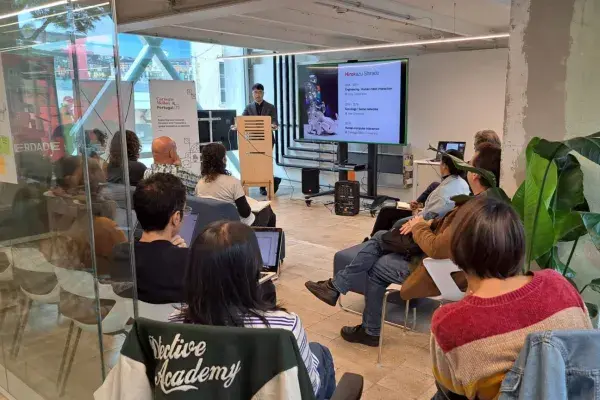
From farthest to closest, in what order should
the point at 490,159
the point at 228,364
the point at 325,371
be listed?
the point at 490,159
the point at 325,371
the point at 228,364

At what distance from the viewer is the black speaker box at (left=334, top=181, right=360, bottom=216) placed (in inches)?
287

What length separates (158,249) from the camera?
1999 mm

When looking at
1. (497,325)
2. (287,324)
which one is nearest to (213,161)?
(287,324)

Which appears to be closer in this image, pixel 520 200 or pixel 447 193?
pixel 520 200

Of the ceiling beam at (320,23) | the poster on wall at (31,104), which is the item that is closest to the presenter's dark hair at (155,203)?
the poster on wall at (31,104)

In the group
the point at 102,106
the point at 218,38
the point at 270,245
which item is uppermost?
the point at 218,38

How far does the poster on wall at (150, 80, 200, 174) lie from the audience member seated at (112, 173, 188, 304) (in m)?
5.12

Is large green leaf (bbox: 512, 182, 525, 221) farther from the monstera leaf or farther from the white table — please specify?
the white table

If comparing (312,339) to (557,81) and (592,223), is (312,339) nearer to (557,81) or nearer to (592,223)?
(592,223)

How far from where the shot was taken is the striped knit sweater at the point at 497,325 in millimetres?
1321

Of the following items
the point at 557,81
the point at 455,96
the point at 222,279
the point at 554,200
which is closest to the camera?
the point at 222,279

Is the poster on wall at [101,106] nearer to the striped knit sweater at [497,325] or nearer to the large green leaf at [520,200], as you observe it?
the striped knit sweater at [497,325]

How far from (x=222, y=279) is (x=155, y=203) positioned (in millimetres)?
857

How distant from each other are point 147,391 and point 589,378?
1066 mm
